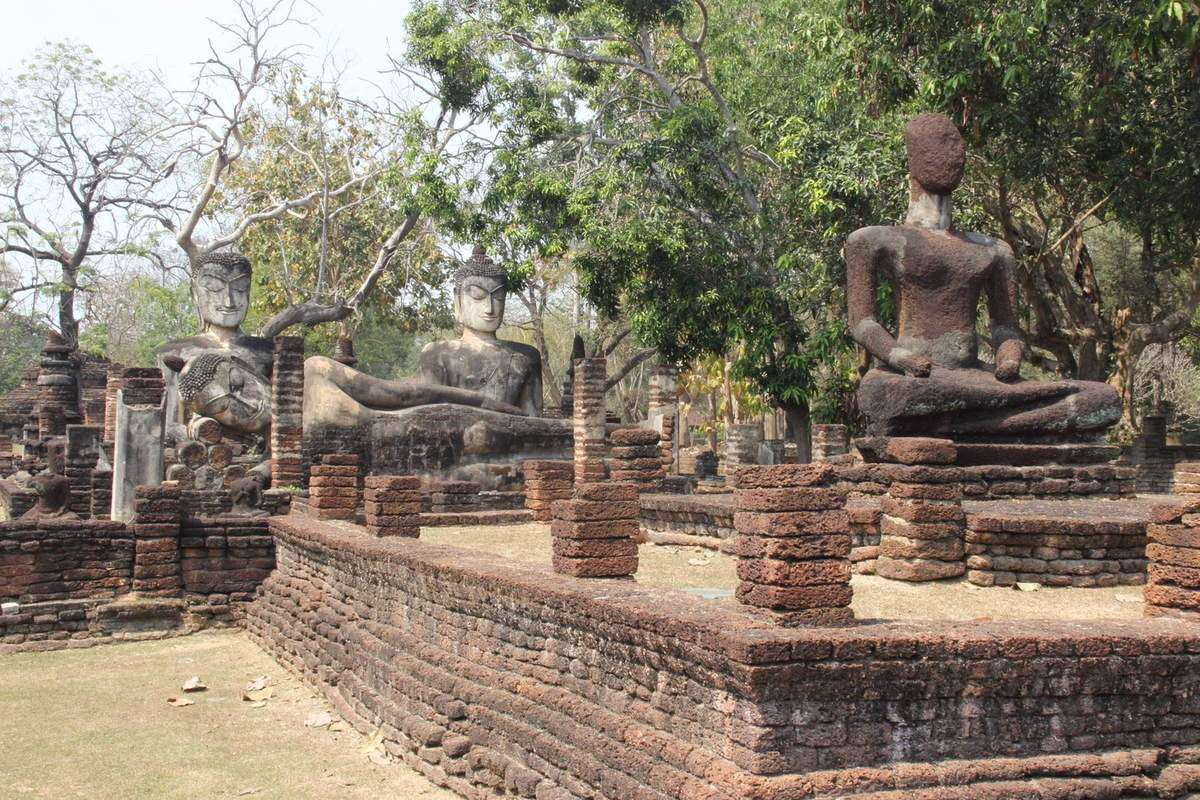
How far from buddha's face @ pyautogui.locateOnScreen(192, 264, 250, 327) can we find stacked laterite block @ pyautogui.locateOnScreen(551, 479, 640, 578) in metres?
10.7

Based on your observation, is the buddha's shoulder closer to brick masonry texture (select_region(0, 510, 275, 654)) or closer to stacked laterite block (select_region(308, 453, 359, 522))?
stacked laterite block (select_region(308, 453, 359, 522))

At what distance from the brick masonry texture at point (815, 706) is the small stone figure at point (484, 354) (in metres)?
10.1

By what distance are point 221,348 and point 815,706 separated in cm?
1263

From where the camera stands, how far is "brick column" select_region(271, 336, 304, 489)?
13930mm

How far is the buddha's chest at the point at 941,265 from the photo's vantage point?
9.42m

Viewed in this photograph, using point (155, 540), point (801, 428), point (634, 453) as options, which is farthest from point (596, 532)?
point (801, 428)

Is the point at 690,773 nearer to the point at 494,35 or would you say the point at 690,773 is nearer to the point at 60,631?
the point at 60,631

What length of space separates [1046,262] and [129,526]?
1161 cm

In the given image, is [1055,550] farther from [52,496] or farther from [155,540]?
[52,496]

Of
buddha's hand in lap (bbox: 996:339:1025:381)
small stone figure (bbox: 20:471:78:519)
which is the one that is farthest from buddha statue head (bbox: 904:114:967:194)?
small stone figure (bbox: 20:471:78:519)

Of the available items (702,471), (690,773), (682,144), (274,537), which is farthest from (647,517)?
(702,471)

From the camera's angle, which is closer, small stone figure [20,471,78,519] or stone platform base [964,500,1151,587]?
stone platform base [964,500,1151,587]

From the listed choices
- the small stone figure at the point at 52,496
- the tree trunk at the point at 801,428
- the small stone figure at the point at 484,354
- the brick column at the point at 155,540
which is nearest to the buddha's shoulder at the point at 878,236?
the brick column at the point at 155,540

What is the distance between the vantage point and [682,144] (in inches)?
627
